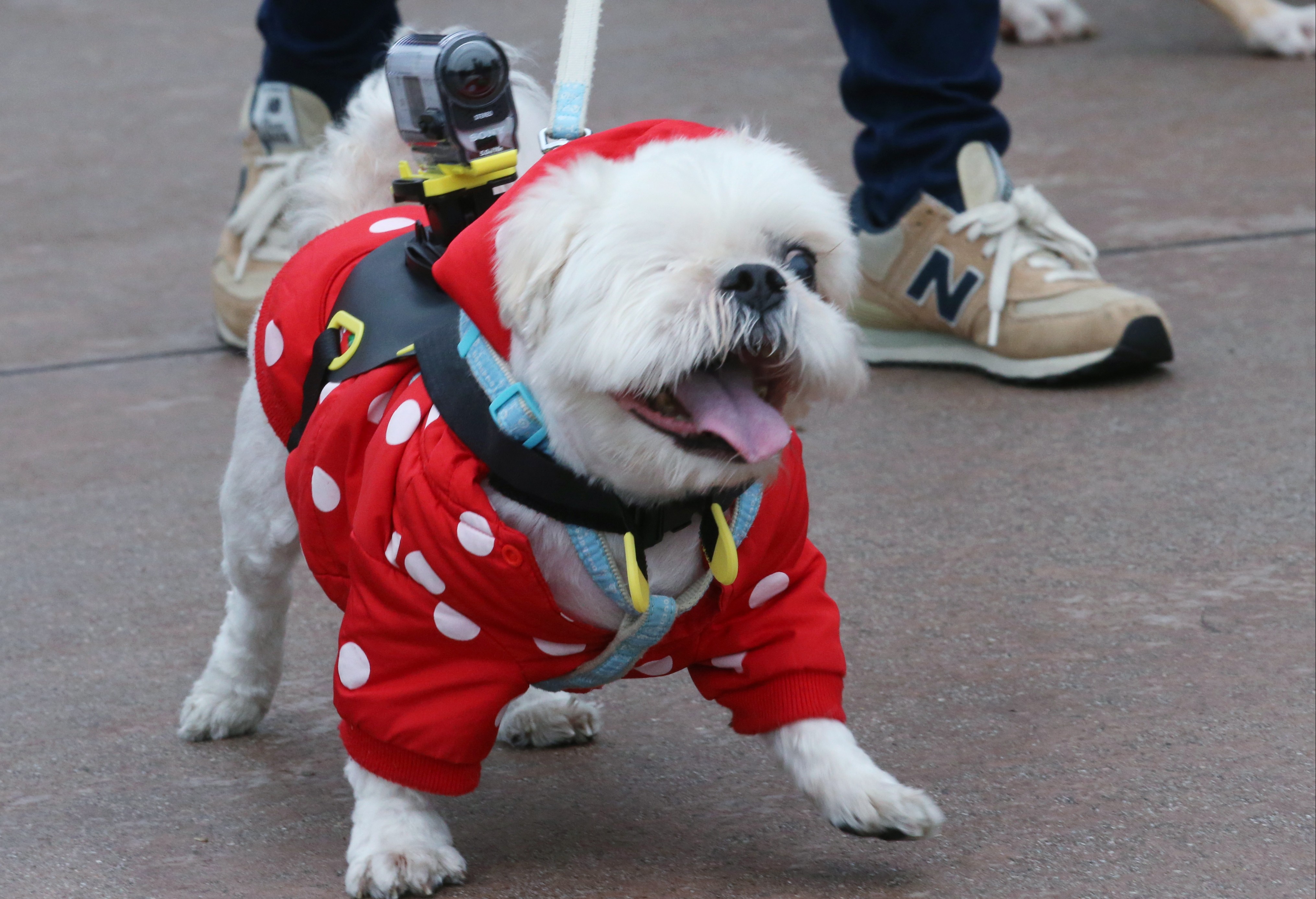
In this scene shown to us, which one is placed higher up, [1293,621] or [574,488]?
[574,488]

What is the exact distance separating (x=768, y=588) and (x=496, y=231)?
57 centimetres

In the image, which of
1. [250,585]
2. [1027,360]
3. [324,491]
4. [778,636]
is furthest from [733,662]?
[1027,360]

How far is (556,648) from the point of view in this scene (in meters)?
2.00

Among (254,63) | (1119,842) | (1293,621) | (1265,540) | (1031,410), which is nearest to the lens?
(1119,842)

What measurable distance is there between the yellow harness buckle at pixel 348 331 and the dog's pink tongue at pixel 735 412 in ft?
1.94

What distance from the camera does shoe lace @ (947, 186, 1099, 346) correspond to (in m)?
3.89

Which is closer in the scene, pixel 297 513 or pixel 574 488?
pixel 574 488

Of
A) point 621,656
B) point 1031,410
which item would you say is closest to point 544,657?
point 621,656

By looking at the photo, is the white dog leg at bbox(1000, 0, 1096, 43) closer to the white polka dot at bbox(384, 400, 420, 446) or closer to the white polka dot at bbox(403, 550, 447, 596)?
the white polka dot at bbox(384, 400, 420, 446)

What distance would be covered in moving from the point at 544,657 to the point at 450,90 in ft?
2.54

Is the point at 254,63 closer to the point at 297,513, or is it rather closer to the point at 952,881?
the point at 297,513

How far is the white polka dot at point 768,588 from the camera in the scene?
2053 mm

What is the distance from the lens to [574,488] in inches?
75.7

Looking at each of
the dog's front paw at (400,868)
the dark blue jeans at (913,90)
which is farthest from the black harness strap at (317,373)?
the dark blue jeans at (913,90)
